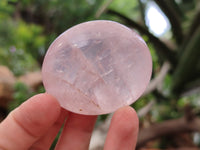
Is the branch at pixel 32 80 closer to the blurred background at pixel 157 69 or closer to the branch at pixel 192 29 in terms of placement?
the blurred background at pixel 157 69

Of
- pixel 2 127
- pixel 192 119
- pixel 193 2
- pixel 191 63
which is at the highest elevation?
pixel 193 2

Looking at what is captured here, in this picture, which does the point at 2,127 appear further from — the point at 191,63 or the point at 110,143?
the point at 191,63

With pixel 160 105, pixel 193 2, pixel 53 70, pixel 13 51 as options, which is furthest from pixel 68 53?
pixel 13 51

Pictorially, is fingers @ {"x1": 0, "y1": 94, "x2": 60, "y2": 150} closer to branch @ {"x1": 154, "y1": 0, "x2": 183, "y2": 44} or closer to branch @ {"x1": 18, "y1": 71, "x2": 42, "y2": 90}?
branch @ {"x1": 154, "y1": 0, "x2": 183, "y2": 44}

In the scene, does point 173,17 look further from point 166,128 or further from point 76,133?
point 76,133

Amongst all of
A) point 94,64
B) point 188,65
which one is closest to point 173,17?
point 188,65

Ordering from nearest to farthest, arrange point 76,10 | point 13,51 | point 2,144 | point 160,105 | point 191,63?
point 2,144 < point 191,63 < point 160,105 < point 76,10 < point 13,51

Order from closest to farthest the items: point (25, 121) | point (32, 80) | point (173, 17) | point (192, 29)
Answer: point (25, 121), point (173, 17), point (192, 29), point (32, 80)
